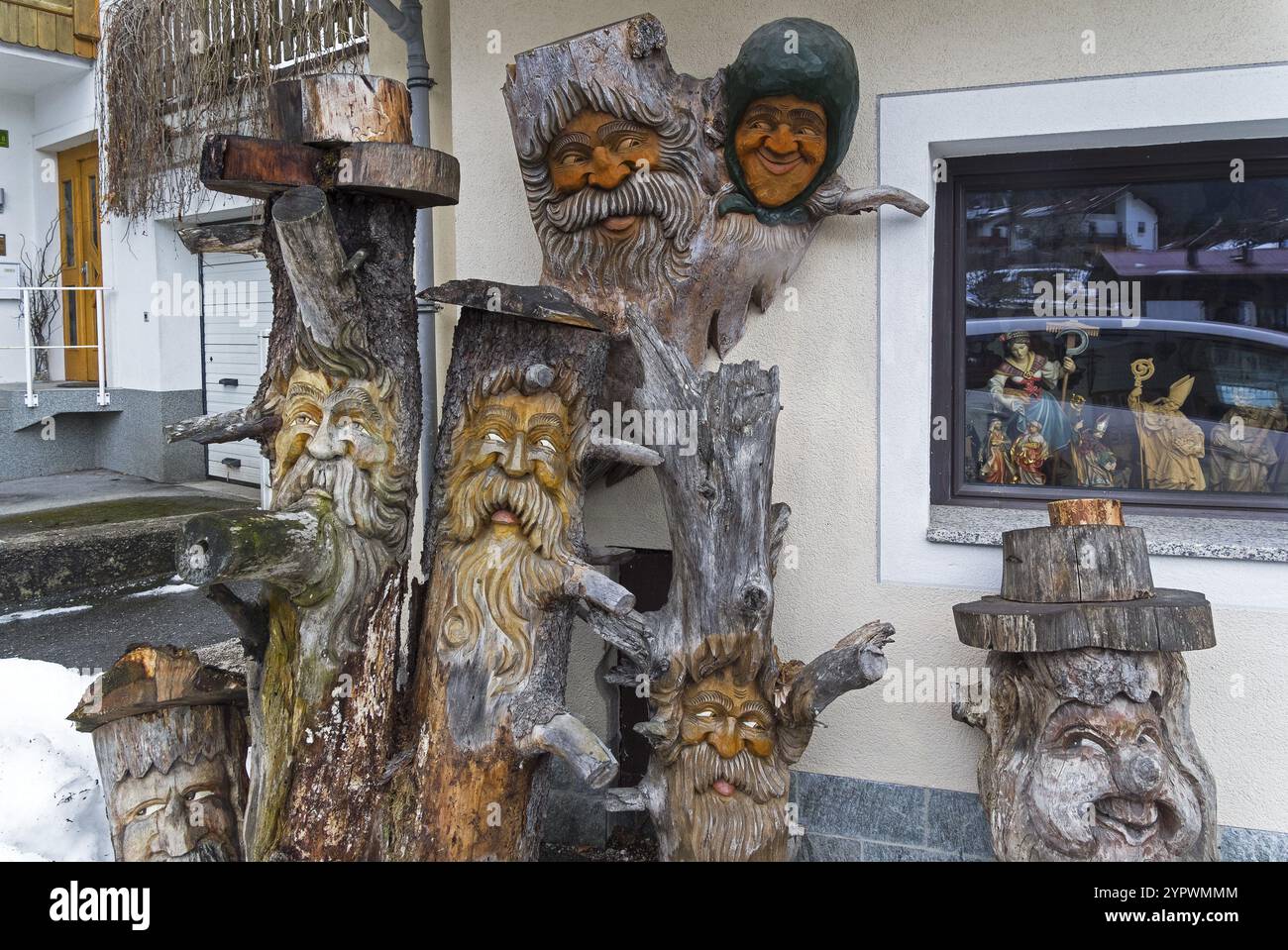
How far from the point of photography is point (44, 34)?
9305 millimetres

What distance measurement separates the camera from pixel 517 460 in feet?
9.67

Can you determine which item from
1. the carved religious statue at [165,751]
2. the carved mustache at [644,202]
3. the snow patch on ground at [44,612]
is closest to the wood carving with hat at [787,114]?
the carved mustache at [644,202]

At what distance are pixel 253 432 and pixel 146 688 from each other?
76cm

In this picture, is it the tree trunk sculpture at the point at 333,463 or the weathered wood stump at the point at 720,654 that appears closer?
the tree trunk sculpture at the point at 333,463

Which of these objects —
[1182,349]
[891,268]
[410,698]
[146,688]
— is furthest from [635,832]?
[1182,349]

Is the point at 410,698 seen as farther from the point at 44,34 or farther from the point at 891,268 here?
the point at 44,34

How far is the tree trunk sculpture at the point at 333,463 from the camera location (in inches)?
109

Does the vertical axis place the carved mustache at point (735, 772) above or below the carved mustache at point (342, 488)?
below

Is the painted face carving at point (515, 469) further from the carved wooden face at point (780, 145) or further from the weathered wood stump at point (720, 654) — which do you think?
the carved wooden face at point (780, 145)

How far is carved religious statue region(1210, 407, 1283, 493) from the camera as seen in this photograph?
3.36 metres

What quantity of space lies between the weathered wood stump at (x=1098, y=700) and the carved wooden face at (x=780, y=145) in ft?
4.22

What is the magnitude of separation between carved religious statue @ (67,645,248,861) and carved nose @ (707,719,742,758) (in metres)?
1.36

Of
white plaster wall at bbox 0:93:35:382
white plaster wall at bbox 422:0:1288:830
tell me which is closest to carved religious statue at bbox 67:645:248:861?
white plaster wall at bbox 422:0:1288:830

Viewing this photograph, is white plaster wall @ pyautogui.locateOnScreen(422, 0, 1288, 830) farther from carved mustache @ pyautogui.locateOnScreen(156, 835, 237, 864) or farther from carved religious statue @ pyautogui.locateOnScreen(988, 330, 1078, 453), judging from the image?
carved mustache @ pyautogui.locateOnScreen(156, 835, 237, 864)
